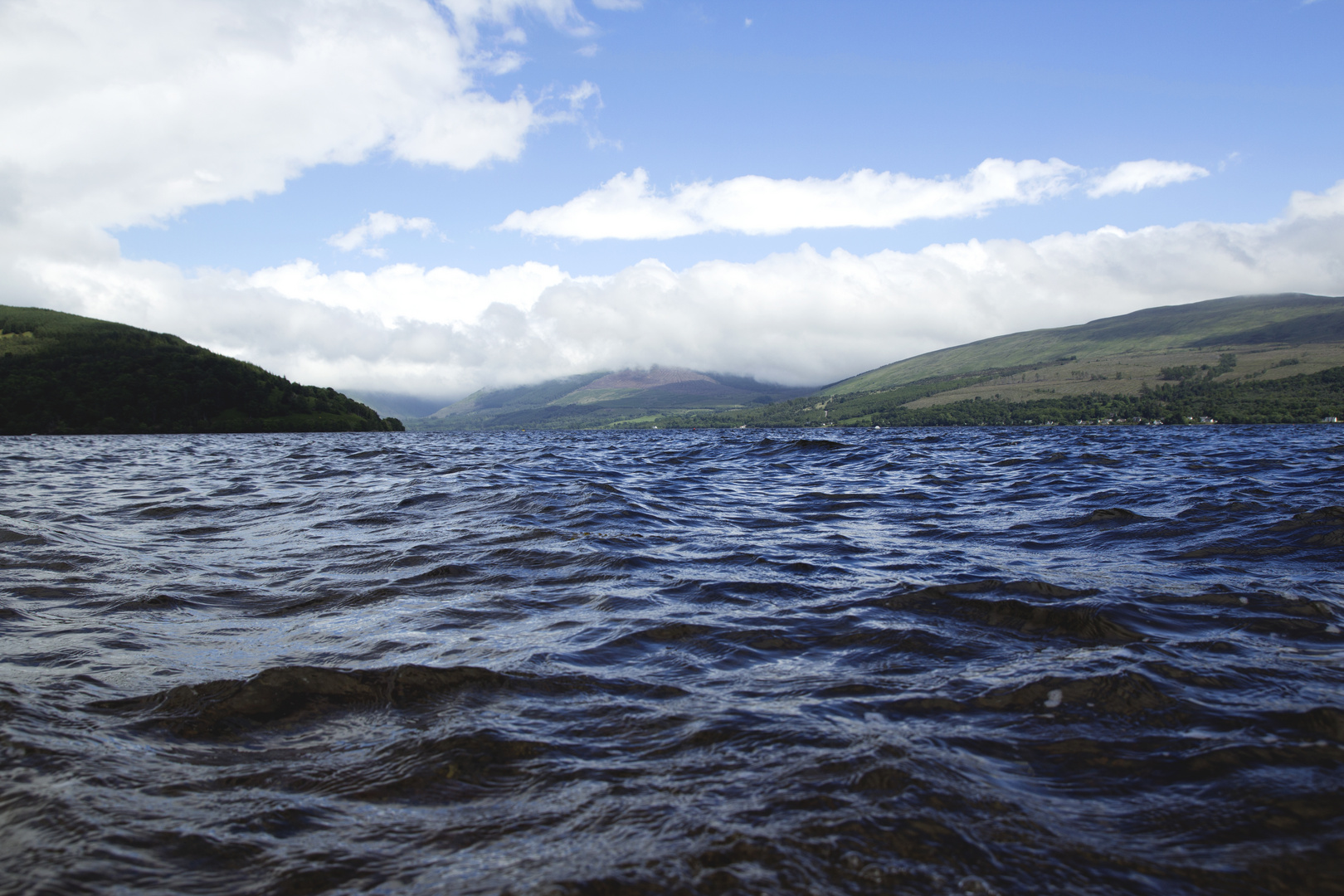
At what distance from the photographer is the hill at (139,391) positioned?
137500 mm

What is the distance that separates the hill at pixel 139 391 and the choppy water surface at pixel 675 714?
15922 cm

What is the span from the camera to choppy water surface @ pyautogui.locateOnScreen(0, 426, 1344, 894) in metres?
3.42

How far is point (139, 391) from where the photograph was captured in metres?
154

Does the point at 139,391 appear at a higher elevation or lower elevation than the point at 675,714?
higher

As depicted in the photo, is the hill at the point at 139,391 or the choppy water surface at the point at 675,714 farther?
the hill at the point at 139,391

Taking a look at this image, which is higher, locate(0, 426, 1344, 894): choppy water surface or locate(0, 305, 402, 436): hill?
locate(0, 305, 402, 436): hill

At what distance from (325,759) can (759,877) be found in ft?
10.2

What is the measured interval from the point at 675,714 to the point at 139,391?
194 metres

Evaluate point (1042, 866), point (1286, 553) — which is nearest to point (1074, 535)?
point (1286, 553)

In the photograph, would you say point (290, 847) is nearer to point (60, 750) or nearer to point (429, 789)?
point (429, 789)

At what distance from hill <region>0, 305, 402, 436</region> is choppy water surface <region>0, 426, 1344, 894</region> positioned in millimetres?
159223

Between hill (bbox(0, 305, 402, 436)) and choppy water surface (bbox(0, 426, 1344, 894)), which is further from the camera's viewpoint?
hill (bbox(0, 305, 402, 436))

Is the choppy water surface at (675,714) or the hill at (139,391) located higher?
the hill at (139,391)

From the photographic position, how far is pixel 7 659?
20.2 feet
